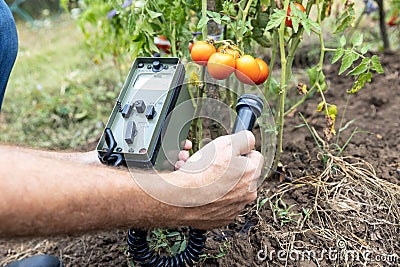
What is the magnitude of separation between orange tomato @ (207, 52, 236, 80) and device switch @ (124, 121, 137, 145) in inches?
11.1

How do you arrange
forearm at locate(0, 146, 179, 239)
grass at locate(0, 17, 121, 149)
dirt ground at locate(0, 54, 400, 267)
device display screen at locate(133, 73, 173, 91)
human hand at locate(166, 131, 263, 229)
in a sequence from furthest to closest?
grass at locate(0, 17, 121, 149)
dirt ground at locate(0, 54, 400, 267)
device display screen at locate(133, 73, 173, 91)
human hand at locate(166, 131, 263, 229)
forearm at locate(0, 146, 179, 239)

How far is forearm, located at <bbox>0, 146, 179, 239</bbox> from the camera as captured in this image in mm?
940

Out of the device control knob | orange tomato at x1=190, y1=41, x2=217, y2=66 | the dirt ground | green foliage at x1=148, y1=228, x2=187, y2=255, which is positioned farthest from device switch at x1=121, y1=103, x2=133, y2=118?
green foliage at x1=148, y1=228, x2=187, y2=255

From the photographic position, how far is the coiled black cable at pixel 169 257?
1314mm

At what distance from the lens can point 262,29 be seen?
1.59 metres

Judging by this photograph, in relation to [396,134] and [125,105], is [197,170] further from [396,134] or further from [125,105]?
[396,134]

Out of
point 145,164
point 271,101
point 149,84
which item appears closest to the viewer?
point 145,164

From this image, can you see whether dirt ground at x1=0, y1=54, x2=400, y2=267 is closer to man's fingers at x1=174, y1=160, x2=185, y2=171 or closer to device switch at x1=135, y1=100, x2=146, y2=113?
man's fingers at x1=174, y1=160, x2=185, y2=171

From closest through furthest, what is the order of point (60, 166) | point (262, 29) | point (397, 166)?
point (60, 166), point (262, 29), point (397, 166)

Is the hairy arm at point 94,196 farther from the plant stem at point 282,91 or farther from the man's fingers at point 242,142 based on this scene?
the plant stem at point 282,91

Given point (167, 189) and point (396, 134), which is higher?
point (167, 189)

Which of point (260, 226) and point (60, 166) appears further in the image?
point (260, 226)

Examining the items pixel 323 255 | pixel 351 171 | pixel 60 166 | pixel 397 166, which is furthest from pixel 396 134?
pixel 60 166

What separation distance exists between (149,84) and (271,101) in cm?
124
